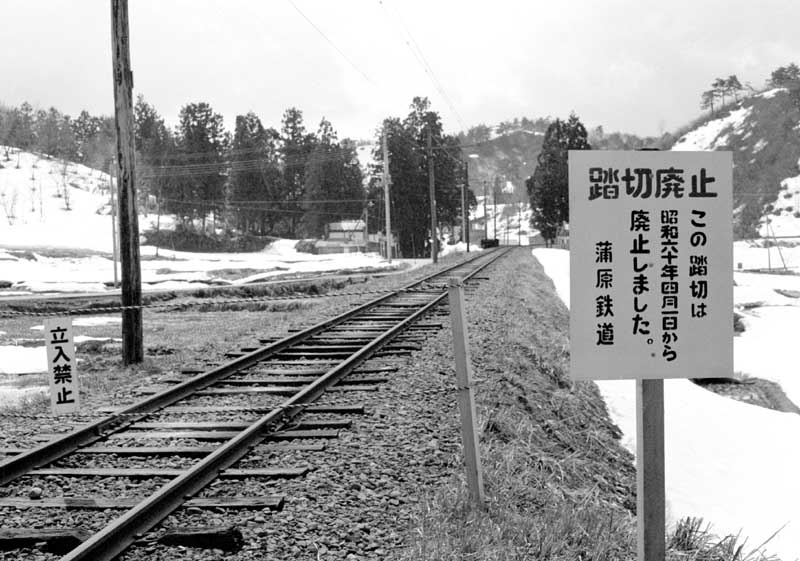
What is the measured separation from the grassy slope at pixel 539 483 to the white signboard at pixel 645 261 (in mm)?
1438

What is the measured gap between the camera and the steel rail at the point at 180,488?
421cm

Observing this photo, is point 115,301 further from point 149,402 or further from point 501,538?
point 501,538

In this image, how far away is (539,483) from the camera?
601 cm

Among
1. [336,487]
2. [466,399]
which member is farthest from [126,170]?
[466,399]

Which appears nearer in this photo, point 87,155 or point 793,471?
point 793,471

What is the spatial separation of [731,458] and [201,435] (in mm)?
7087

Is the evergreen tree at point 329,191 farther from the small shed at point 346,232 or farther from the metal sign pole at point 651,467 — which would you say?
the metal sign pole at point 651,467

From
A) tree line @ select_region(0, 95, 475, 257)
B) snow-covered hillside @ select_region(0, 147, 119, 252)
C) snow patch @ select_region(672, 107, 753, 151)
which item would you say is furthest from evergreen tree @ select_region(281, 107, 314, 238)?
snow patch @ select_region(672, 107, 753, 151)

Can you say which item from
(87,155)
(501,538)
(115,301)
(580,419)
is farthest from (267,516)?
(87,155)

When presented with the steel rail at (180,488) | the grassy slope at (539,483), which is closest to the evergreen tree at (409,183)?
the grassy slope at (539,483)

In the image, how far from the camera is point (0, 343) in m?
16.3

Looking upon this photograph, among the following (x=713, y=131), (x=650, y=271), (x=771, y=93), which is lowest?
(x=650, y=271)

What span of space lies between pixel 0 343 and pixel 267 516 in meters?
13.5

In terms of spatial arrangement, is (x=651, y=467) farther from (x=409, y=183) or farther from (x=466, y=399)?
(x=409, y=183)
